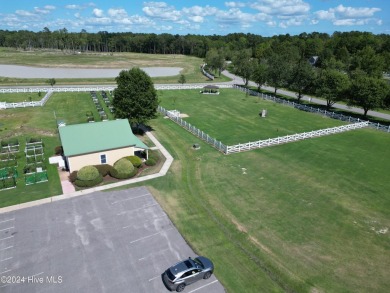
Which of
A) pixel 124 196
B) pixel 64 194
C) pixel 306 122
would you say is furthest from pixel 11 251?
pixel 306 122

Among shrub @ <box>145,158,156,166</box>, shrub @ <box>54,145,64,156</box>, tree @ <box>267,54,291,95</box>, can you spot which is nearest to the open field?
shrub @ <box>54,145,64,156</box>

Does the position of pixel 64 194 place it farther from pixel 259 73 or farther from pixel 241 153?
pixel 259 73

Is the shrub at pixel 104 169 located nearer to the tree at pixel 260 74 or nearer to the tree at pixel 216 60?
the tree at pixel 260 74

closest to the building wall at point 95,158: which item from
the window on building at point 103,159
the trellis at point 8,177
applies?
the window on building at point 103,159

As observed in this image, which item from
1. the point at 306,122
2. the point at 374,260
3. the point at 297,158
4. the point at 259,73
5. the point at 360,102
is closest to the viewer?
the point at 374,260

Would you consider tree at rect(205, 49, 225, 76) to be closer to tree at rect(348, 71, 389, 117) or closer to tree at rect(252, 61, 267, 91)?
tree at rect(252, 61, 267, 91)

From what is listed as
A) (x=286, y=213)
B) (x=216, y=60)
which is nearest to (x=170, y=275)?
(x=286, y=213)

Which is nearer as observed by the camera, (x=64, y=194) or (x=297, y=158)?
(x=64, y=194)
